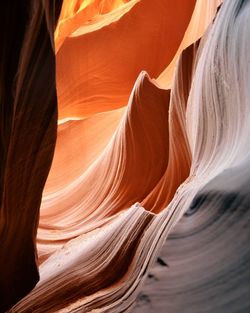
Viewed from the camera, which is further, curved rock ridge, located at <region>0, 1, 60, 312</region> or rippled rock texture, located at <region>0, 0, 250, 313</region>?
curved rock ridge, located at <region>0, 1, 60, 312</region>

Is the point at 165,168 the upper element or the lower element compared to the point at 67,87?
lower

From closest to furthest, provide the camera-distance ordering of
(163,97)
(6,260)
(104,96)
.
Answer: (6,260) → (163,97) → (104,96)

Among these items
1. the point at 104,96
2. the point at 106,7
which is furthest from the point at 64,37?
the point at 104,96

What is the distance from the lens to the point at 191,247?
3.52 feet

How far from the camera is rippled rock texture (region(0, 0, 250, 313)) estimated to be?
41.7 inches

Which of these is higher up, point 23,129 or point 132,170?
point 23,129

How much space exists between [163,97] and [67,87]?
223 cm

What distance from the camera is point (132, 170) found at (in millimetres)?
3693

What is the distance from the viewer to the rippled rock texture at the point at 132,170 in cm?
106

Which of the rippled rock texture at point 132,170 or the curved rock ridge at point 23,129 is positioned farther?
the curved rock ridge at point 23,129

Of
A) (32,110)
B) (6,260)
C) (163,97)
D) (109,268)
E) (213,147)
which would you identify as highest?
(163,97)

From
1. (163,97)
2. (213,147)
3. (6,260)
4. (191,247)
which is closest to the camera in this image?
(191,247)

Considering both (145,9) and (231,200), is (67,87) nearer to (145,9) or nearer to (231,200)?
(145,9)

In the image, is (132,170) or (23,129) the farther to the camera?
(132,170)
